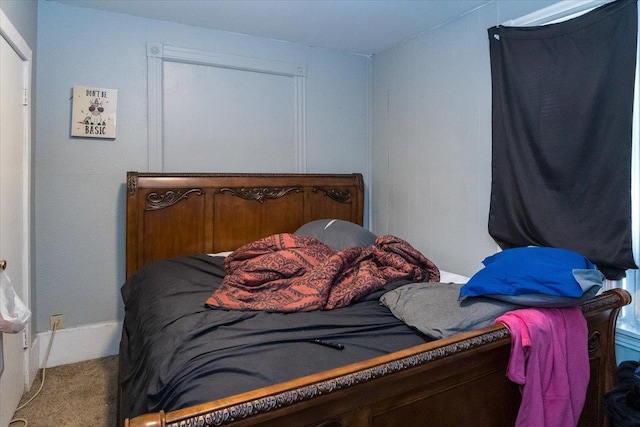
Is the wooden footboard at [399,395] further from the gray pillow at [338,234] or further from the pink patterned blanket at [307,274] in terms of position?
the gray pillow at [338,234]

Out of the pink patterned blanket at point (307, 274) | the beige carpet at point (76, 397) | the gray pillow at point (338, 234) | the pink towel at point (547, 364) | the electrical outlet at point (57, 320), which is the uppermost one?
the gray pillow at point (338, 234)

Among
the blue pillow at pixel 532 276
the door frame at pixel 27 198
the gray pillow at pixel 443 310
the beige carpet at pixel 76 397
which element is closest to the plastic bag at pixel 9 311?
the door frame at pixel 27 198

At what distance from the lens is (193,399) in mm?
974

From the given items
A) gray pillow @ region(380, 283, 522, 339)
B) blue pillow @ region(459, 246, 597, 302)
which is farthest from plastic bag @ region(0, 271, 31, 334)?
blue pillow @ region(459, 246, 597, 302)

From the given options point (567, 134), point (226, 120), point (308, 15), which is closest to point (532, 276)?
point (567, 134)

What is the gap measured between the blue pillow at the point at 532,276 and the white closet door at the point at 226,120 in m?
2.07

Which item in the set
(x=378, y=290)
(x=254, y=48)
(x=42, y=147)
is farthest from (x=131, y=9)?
(x=378, y=290)

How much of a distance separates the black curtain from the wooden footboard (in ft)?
1.87

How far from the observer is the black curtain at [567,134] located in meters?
1.75

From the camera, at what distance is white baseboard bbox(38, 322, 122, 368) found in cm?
254

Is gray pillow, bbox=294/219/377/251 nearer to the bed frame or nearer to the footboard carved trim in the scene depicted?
the bed frame

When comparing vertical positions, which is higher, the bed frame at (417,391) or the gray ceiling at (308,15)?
the gray ceiling at (308,15)

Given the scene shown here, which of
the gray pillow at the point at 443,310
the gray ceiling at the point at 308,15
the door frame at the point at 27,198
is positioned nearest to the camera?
the gray pillow at the point at 443,310

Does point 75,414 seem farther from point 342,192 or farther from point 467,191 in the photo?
point 467,191
